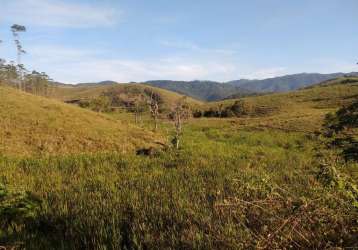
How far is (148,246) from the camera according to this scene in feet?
13.5

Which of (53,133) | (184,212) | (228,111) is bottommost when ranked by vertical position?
(228,111)

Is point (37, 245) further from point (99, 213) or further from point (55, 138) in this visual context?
point (55, 138)

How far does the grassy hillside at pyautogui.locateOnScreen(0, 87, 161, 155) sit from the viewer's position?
17109 millimetres

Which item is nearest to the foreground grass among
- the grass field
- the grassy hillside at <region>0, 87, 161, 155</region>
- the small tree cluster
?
the grass field

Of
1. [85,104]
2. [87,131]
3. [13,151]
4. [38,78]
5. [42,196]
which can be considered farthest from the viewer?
[38,78]

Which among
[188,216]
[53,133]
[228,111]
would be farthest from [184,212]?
[228,111]

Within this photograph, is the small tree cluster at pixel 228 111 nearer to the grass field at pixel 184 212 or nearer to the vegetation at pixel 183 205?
the vegetation at pixel 183 205

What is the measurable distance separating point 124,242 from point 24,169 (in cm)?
808

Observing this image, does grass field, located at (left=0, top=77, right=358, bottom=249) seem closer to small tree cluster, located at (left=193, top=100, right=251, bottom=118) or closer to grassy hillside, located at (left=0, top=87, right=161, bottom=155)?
grassy hillside, located at (left=0, top=87, right=161, bottom=155)

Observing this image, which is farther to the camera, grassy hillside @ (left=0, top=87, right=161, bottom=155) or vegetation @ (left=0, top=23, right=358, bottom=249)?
grassy hillside @ (left=0, top=87, right=161, bottom=155)

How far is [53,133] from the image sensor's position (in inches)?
789

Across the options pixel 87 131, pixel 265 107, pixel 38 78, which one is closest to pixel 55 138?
pixel 87 131

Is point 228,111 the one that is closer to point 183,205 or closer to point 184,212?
point 183,205

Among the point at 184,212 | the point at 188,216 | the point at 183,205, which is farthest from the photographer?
the point at 183,205
